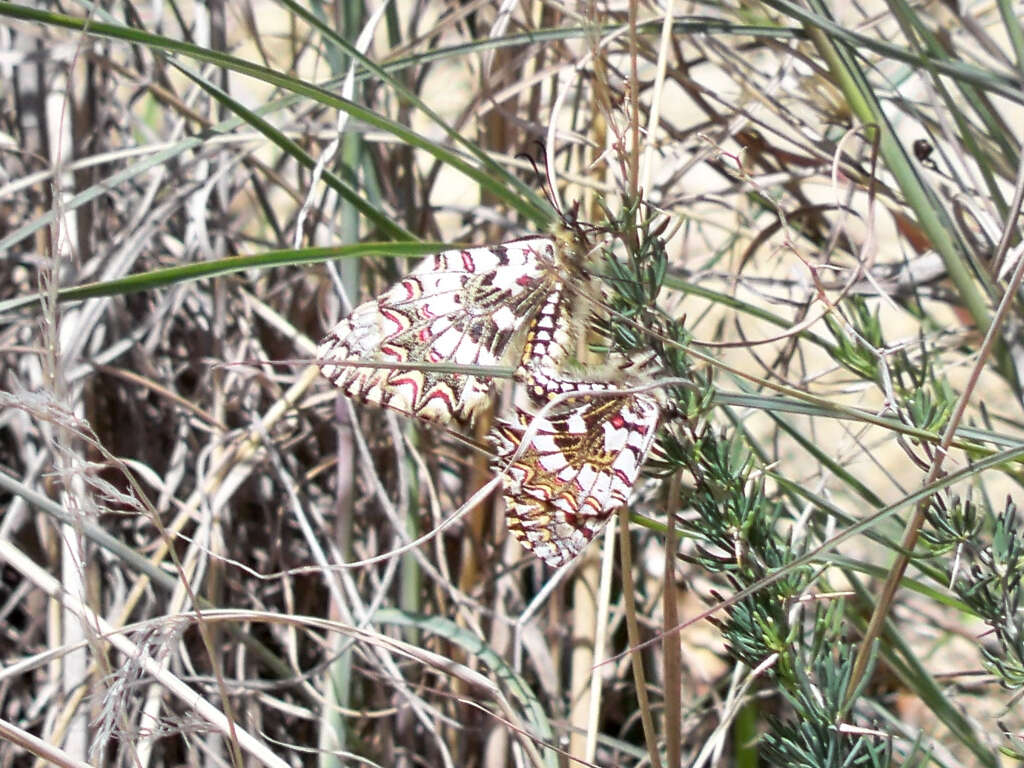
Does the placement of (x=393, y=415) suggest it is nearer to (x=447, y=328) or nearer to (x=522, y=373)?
(x=447, y=328)

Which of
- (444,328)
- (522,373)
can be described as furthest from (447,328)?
(522,373)

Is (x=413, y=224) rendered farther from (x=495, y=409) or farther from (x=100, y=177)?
(x=100, y=177)

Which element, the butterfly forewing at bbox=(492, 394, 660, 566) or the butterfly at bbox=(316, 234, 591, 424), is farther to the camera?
the butterfly at bbox=(316, 234, 591, 424)

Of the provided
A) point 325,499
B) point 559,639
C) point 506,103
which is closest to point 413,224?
point 506,103

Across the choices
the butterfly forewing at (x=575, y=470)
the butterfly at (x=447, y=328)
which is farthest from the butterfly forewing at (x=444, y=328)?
the butterfly forewing at (x=575, y=470)

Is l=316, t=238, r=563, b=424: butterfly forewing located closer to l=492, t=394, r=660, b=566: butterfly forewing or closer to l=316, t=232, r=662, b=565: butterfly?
l=316, t=232, r=662, b=565: butterfly

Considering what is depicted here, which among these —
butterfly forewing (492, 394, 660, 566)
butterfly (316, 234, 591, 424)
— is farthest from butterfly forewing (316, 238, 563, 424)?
butterfly forewing (492, 394, 660, 566)

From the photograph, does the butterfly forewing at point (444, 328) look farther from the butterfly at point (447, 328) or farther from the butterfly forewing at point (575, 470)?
the butterfly forewing at point (575, 470)
